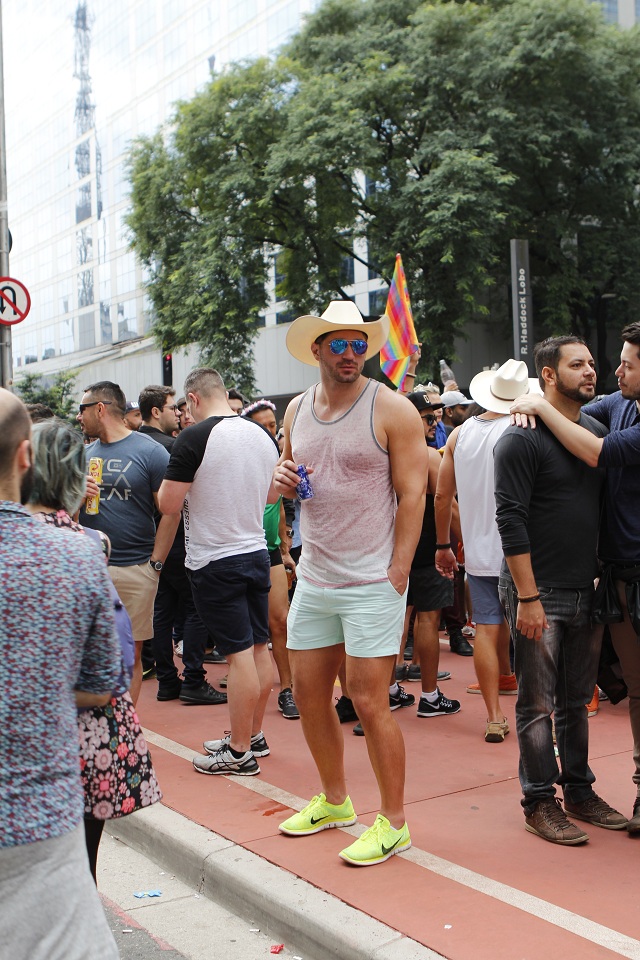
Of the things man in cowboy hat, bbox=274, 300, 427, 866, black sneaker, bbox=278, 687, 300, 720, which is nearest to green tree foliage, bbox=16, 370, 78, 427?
black sneaker, bbox=278, 687, 300, 720

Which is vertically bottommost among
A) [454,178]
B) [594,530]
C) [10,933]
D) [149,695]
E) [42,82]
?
[149,695]

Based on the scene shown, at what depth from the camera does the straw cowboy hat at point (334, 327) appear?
4.31 metres

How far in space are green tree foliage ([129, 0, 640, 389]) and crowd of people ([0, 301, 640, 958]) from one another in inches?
748

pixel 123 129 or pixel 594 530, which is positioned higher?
pixel 123 129

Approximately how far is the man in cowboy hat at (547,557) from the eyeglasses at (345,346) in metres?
0.70

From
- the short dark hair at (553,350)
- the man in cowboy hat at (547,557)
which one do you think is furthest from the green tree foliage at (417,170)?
the man in cowboy hat at (547,557)

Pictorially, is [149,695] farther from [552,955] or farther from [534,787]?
[552,955]

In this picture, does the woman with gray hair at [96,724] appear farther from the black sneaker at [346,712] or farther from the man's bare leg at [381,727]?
the black sneaker at [346,712]

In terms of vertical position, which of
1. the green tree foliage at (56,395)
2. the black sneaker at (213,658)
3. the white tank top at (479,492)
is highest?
the green tree foliage at (56,395)

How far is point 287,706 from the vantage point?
21.5ft

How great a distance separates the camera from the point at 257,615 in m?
5.57

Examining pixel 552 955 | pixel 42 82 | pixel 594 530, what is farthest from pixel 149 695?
pixel 42 82

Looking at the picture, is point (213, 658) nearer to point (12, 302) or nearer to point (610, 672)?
point (610, 672)

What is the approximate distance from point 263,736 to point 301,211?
936 inches
